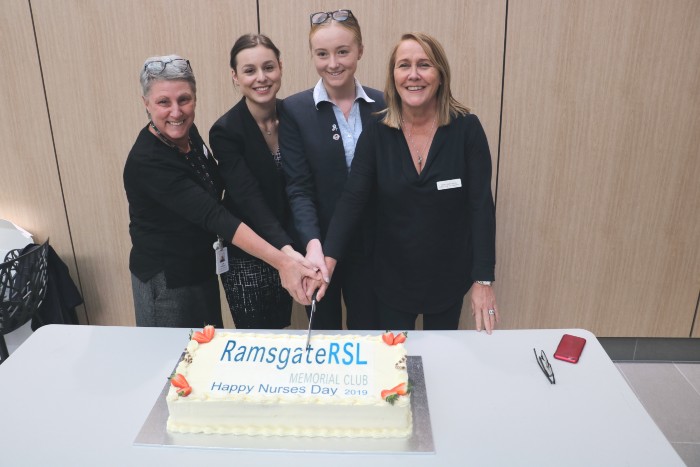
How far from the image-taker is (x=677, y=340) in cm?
302

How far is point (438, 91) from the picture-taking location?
1.80 metres

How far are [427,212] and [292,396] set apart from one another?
82 centimetres

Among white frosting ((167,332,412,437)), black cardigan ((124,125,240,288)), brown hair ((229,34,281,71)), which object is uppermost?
brown hair ((229,34,281,71))

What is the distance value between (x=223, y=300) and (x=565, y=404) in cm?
216

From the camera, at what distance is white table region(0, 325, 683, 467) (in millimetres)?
1217

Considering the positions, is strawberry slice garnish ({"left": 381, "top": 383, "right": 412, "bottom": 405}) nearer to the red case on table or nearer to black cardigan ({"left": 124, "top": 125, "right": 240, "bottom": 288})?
the red case on table

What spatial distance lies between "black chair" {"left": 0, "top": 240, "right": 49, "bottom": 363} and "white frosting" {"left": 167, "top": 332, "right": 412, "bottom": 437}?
1420 millimetres

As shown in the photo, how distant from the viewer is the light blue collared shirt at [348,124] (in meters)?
2.00

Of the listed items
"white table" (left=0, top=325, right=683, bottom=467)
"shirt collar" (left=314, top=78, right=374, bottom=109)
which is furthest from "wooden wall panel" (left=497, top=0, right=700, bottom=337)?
"white table" (left=0, top=325, right=683, bottom=467)

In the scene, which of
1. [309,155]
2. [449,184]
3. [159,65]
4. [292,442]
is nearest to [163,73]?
[159,65]

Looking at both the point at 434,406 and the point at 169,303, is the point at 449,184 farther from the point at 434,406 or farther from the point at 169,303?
the point at 169,303

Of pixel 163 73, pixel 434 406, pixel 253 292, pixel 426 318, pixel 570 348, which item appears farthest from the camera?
pixel 253 292

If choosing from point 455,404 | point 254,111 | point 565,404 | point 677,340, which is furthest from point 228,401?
point 677,340

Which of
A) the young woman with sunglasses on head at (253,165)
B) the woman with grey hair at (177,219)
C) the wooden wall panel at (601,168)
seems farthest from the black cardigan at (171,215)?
the wooden wall panel at (601,168)
